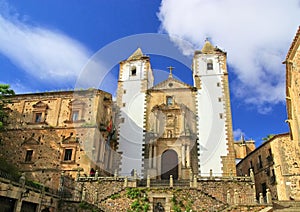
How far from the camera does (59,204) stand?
19.2 m

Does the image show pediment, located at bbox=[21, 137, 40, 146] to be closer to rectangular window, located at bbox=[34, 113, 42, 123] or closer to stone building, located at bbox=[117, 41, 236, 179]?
rectangular window, located at bbox=[34, 113, 42, 123]

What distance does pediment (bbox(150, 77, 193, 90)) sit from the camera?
94.7ft

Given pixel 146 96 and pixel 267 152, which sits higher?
pixel 146 96

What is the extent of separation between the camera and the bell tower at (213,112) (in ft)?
78.9

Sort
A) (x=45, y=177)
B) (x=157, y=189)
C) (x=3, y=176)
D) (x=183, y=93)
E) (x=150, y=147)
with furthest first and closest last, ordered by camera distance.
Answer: (x=183, y=93), (x=150, y=147), (x=45, y=177), (x=157, y=189), (x=3, y=176)

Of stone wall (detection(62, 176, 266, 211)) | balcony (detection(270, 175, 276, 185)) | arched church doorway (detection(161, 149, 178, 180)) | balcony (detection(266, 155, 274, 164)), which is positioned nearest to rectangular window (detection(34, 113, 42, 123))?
stone wall (detection(62, 176, 266, 211))

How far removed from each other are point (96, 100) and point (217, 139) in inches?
487

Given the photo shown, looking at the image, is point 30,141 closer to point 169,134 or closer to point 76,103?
point 76,103

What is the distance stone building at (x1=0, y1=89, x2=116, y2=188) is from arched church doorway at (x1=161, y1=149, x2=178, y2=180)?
4954 mm

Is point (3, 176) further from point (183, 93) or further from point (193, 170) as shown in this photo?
point (183, 93)

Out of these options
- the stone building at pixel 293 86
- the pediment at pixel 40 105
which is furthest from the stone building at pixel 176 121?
the stone building at pixel 293 86

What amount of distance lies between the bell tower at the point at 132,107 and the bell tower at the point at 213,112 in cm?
568

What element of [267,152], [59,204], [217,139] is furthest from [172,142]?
[59,204]

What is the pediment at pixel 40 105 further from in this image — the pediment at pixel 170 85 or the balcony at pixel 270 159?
the balcony at pixel 270 159
